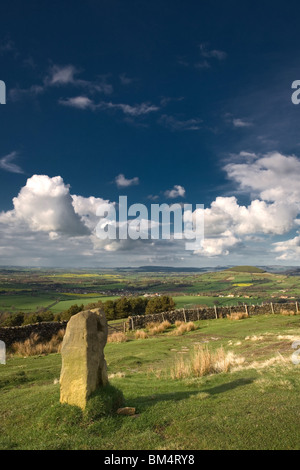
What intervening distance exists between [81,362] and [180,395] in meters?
3.52

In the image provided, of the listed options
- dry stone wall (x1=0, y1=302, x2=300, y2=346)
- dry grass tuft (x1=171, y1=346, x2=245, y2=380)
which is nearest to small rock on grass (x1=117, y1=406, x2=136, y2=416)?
dry grass tuft (x1=171, y1=346, x2=245, y2=380)

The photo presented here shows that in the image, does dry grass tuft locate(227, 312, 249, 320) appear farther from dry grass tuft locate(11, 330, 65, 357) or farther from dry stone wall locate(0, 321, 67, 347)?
dry grass tuft locate(11, 330, 65, 357)

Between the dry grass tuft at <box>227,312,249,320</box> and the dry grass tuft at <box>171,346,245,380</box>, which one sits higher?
the dry grass tuft at <box>171,346,245,380</box>

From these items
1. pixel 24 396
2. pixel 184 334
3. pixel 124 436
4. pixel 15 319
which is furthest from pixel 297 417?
pixel 15 319

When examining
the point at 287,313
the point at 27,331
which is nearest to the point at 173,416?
the point at 27,331

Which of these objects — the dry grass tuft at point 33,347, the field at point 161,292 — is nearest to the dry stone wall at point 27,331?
the dry grass tuft at point 33,347

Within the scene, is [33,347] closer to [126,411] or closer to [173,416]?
[126,411]

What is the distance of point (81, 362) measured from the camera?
25.2 ft

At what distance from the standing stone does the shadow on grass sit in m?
1.31

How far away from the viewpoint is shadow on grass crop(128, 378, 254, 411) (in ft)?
27.4

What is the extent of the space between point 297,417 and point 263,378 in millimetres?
3483
